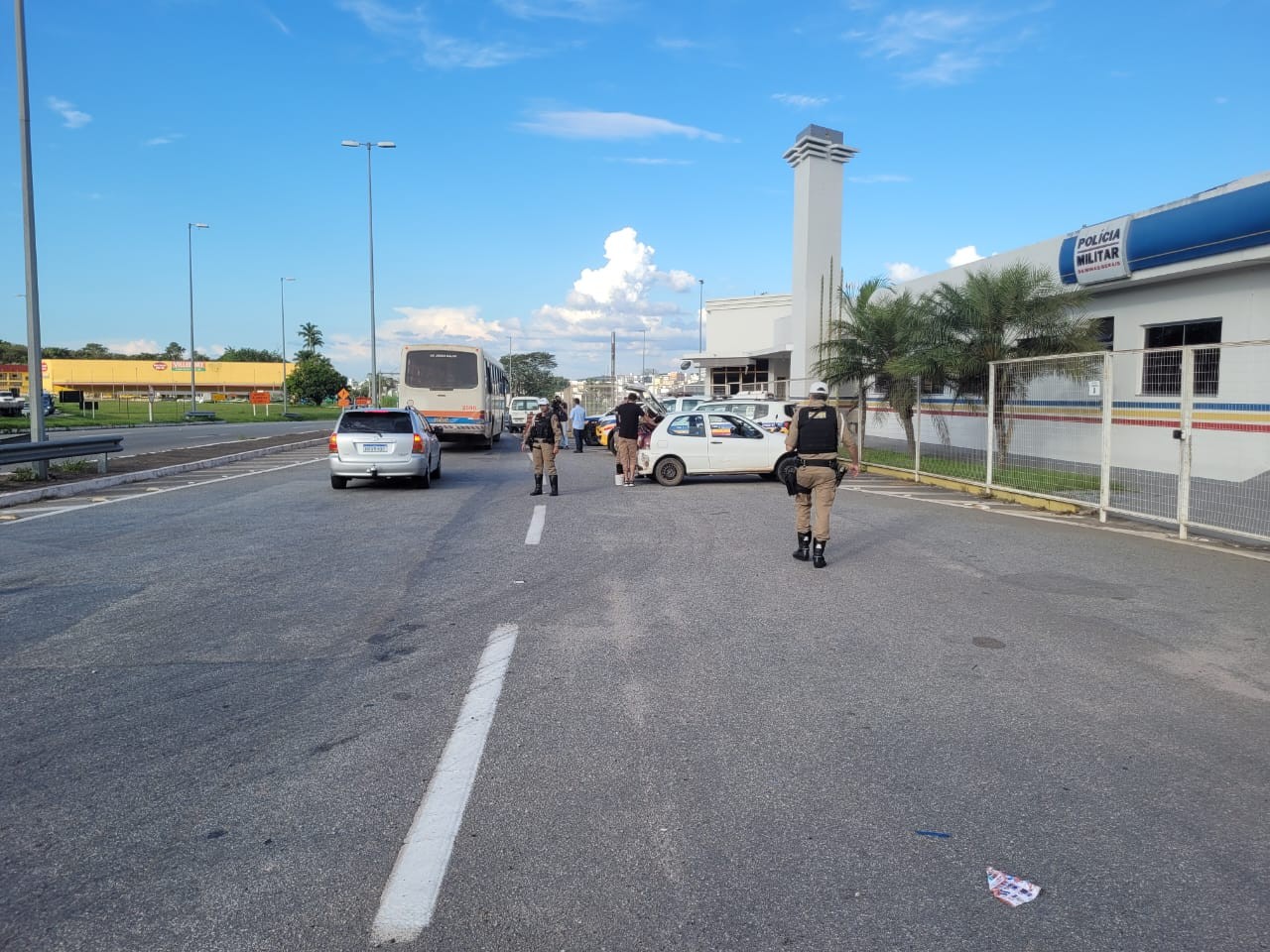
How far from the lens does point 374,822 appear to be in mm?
3764

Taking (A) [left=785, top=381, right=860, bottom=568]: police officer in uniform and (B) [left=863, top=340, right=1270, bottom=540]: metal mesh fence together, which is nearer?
(A) [left=785, top=381, right=860, bottom=568]: police officer in uniform

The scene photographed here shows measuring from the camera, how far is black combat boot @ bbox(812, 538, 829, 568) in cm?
941

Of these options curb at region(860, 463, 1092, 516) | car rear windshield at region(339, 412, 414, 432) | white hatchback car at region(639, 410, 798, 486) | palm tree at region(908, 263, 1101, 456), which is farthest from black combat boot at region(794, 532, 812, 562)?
palm tree at region(908, 263, 1101, 456)

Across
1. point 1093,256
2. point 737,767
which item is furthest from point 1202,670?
point 1093,256

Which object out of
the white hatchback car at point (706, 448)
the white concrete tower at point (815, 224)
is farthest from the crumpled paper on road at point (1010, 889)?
the white concrete tower at point (815, 224)

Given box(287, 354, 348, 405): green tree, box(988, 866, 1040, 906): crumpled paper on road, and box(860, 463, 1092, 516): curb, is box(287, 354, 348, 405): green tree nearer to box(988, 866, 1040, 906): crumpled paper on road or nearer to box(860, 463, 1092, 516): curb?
box(860, 463, 1092, 516): curb

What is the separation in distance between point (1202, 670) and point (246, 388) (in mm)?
122494

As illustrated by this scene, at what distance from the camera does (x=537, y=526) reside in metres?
12.4

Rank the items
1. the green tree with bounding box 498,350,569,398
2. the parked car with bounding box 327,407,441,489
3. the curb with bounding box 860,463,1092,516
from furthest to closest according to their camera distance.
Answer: the green tree with bounding box 498,350,569,398
the parked car with bounding box 327,407,441,489
the curb with bounding box 860,463,1092,516

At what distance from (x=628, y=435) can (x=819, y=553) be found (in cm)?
903

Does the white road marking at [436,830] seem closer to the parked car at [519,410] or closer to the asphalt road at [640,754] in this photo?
the asphalt road at [640,754]

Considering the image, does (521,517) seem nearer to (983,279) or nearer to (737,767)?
(737,767)

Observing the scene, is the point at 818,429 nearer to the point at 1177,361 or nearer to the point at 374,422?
the point at 374,422

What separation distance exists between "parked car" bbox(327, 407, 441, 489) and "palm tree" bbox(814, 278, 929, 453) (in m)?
10.5
